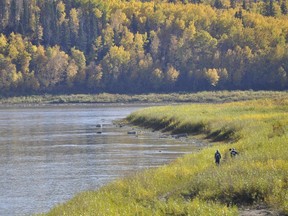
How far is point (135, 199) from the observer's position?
110 ft

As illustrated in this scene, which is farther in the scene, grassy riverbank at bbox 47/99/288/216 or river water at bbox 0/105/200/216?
river water at bbox 0/105/200/216

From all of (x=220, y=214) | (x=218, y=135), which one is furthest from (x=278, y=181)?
(x=218, y=135)

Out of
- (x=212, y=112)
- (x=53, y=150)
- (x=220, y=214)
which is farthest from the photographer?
(x=212, y=112)

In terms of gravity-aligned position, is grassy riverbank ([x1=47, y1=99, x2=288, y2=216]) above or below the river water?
above

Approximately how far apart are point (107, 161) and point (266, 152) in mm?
23986

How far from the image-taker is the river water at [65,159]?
43406mm

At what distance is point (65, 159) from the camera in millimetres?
63094

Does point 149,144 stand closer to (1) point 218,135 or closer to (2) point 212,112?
(1) point 218,135

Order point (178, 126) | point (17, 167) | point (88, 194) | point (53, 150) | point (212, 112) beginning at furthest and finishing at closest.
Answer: point (212, 112)
point (178, 126)
point (53, 150)
point (17, 167)
point (88, 194)

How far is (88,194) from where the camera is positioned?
36000mm

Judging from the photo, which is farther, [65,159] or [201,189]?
[65,159]

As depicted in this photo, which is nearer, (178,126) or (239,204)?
(239,204)

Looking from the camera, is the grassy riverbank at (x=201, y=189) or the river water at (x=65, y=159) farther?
the river water at (x=65, y=159)

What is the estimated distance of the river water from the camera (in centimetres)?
4341
